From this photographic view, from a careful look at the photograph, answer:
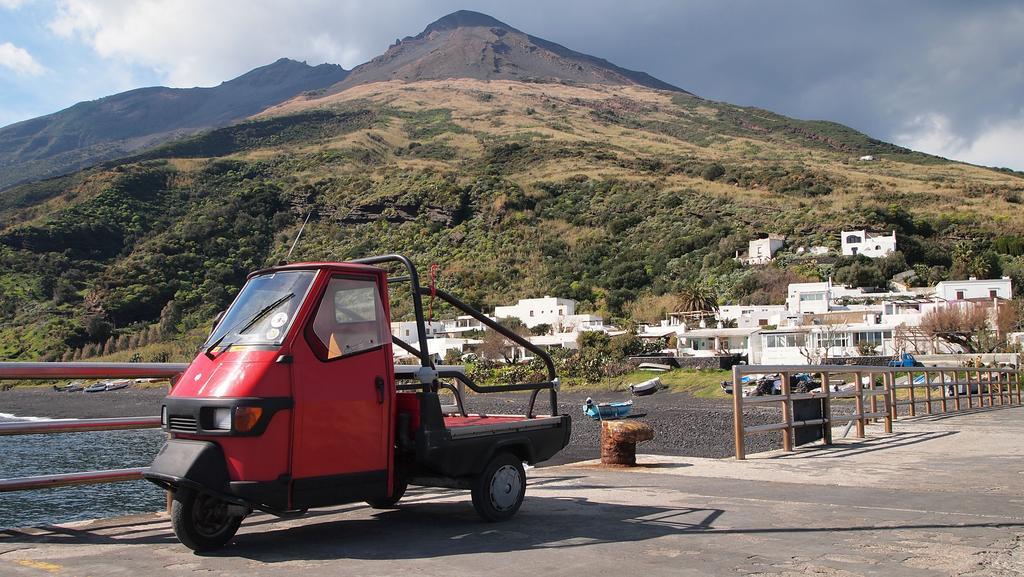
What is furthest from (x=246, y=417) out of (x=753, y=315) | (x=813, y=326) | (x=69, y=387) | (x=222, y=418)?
(x=69, y=387)

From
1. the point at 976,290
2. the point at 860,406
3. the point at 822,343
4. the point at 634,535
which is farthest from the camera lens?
the point at 976,290

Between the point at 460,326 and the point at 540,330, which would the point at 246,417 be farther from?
the point at 460,326

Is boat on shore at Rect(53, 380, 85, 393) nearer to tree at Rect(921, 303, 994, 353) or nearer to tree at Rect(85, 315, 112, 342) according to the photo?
tree at Rect(85, 315, 112, 342)

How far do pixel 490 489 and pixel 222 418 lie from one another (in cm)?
238

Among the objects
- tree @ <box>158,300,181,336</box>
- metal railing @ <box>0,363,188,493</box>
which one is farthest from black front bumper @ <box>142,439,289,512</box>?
tree @ <box>158,300,181,336</box>

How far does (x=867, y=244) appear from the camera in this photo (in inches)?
3371

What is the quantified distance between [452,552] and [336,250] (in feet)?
336

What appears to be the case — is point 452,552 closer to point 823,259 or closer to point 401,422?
point 401,422

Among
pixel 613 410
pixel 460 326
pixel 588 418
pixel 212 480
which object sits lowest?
pixel 588 418

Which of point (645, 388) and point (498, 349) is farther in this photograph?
point (498, 349)

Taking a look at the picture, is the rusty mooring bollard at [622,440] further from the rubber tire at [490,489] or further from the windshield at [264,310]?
the windshield at [264,310]

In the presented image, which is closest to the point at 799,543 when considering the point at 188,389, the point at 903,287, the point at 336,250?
the point at 188,389

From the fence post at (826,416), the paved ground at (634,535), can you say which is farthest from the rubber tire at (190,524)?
the fence post at (826,416)

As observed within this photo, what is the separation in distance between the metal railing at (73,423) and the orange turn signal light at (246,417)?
1.80m
